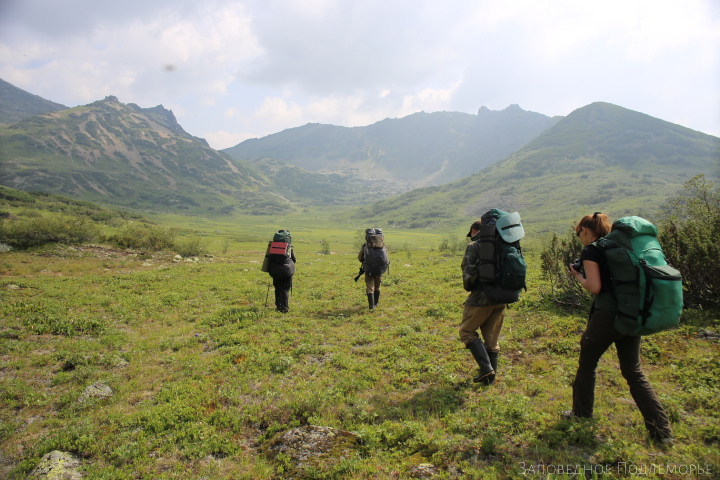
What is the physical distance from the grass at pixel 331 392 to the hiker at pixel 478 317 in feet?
1.68

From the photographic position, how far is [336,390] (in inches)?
286

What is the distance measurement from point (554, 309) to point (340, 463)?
31.8 ft

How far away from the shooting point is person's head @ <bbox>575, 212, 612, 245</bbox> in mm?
5250

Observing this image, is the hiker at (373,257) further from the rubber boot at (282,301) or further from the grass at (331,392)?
the rubber boot at (282,301)

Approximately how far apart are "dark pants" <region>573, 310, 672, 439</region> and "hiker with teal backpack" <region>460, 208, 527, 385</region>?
52.5 inches

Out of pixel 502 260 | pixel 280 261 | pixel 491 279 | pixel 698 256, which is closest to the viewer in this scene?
pixel 491 279

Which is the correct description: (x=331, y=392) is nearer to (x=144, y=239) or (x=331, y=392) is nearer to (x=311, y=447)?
(x=311, y=447)

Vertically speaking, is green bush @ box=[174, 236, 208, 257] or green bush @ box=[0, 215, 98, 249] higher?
green bush @ box=[0, 215, 98, 249]

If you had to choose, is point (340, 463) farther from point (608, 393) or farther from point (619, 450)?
point (608, 393)

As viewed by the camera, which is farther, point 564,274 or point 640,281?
point 564,274

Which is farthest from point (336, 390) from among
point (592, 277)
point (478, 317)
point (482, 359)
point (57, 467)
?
point (592, 277)

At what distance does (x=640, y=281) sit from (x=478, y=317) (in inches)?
116

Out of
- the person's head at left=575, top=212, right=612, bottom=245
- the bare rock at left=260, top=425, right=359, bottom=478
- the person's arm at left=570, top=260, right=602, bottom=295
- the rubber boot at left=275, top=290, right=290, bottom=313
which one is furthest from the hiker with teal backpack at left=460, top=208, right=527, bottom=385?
the rubber boot at left=275, top=290, right=290, bottom=313

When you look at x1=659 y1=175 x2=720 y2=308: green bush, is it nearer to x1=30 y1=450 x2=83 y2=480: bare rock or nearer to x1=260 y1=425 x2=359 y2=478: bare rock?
x1=260 y1=425 x2=359 y2=478: bare rock
